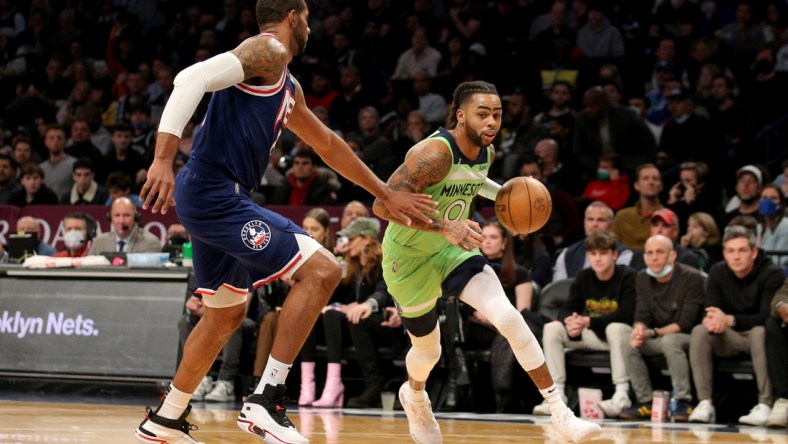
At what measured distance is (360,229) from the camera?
10.8 m

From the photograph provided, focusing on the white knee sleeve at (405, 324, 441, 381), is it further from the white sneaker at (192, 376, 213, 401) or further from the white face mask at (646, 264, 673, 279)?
the white sneaker at (192, 376, 213, 401)

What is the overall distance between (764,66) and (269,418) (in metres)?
10.9

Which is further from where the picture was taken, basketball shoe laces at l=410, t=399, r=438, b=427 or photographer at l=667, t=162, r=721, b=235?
photographer at l=667, t=162, r=721, b=235

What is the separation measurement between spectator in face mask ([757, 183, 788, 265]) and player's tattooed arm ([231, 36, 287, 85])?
6.72m

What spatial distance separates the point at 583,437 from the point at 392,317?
14.4 feet

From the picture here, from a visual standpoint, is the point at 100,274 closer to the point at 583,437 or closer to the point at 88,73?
the point at 583,437

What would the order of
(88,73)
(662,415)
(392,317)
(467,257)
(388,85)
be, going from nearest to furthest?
(467,257) < (662,415) < (392,317) < (388,85) < (88,73)

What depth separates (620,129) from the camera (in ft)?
44.3

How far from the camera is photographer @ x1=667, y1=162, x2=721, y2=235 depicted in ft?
39.0

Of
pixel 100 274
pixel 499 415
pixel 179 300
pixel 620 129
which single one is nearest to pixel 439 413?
pixel 499 415

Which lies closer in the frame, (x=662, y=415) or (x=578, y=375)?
(x=662, y=415)

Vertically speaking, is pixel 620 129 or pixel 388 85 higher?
pixel 388 85

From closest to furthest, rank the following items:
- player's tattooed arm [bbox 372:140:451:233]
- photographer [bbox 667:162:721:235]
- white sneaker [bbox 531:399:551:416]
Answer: player's tattooed arm [bbox 372:140:451:233] < white sneaker [bbox 531:399:551:416] < photographer [bbox 667:162:721:235]

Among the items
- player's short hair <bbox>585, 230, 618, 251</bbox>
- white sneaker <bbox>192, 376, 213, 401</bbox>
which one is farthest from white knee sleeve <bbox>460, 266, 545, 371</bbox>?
white sneaker <bbox>192, 376, 213, 401</bbox>
